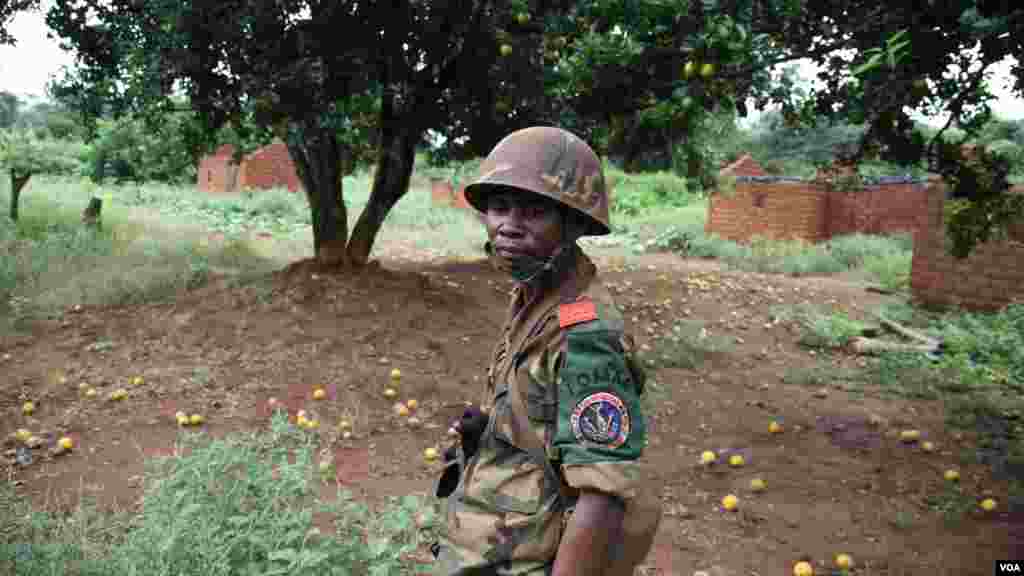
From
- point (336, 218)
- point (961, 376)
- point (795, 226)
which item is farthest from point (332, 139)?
point (795, 226)

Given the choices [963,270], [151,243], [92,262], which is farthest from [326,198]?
[963,270]

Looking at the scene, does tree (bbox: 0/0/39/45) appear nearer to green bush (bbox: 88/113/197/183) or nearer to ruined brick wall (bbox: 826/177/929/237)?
ruined brick wall (bbox: 826/177/929/237)

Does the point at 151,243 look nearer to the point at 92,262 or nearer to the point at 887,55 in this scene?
the point at 92,262

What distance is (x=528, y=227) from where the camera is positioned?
1.69 m

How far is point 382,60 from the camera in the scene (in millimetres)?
6199

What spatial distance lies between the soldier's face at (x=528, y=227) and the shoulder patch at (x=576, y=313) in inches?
6.8

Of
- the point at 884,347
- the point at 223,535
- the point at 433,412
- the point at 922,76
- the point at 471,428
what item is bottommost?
the point at 433,412

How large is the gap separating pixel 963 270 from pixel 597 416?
9182 millimetres

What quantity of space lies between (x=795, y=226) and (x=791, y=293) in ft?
16.9

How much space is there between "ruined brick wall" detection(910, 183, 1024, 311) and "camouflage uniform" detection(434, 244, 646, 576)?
8543mm

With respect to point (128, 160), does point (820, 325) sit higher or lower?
lower

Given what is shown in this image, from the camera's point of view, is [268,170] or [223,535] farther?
[268,170]

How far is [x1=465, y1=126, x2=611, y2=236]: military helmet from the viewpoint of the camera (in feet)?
5.33

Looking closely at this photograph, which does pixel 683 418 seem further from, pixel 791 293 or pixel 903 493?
pixel 791 293
